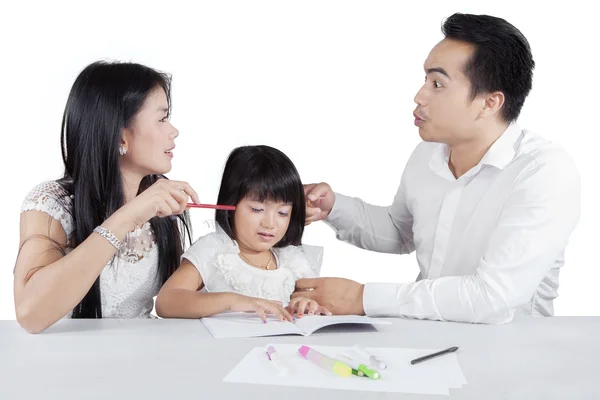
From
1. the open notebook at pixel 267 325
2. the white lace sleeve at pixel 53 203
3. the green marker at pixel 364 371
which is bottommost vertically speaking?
the open notebook at pixel 267 325

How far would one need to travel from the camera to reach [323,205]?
252 cm

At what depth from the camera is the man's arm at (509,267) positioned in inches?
72.7

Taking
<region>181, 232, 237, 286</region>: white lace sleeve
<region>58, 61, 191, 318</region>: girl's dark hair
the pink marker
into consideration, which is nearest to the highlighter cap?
the pink marker

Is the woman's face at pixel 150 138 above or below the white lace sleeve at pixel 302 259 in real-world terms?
above

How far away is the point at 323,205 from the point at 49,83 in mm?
1734

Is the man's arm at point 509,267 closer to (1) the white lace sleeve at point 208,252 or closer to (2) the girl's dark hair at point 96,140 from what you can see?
(1) the white lace sleeve at point 208,252

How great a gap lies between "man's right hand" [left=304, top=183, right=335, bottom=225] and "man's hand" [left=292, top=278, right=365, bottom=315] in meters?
0.36

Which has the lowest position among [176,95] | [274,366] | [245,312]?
[245,312]

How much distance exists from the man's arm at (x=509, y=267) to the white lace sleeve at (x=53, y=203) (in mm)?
849

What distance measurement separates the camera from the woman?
1812mm

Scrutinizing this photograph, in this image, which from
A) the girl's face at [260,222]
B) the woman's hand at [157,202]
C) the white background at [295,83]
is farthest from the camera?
the white background at [295,83]

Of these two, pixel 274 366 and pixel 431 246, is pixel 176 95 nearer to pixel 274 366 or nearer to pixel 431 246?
pixel 431 246

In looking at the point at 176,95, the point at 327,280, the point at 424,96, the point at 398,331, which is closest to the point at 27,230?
the point at 327,280

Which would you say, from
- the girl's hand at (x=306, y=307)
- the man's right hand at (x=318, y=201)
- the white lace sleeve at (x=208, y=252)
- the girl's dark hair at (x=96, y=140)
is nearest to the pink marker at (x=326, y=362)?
the girl's hand at (x=306, y=307)
